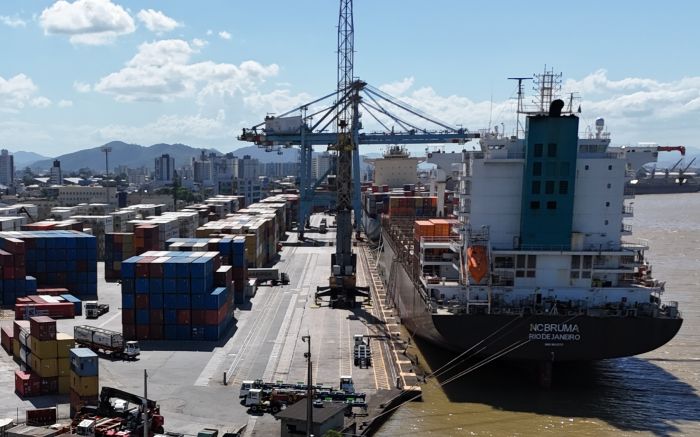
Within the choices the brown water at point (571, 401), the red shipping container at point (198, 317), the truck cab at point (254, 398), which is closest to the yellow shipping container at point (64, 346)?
the truck cab at point (254, 398)

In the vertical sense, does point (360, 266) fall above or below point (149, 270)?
below

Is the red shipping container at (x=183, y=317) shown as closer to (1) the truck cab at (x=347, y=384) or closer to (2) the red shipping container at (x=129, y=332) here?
(2) the red shipping container at (x=129, y=332)

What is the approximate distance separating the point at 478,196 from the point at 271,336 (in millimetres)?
15755

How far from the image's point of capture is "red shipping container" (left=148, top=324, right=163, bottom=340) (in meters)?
38.0

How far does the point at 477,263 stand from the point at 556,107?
908 cm

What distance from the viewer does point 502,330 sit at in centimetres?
2989

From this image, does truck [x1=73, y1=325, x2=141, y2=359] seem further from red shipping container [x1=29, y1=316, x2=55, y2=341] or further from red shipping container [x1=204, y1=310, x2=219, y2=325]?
red shipping container [x1=29, y1=316, x2=55, y2=341]

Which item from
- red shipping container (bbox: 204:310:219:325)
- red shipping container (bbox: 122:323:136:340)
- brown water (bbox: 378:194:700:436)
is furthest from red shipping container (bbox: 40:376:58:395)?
brown water (bbox: 378:194:700:436)

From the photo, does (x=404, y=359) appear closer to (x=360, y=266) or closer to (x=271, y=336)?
(x=271, y=336)

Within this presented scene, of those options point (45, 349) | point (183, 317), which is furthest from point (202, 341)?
point (45, 349)

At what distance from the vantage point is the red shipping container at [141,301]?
124 feet

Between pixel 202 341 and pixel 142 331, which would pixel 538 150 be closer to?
pixel 202 341

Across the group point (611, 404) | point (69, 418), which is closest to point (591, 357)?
point (611, 404)

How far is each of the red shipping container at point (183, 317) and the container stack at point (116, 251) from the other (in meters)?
25.2
